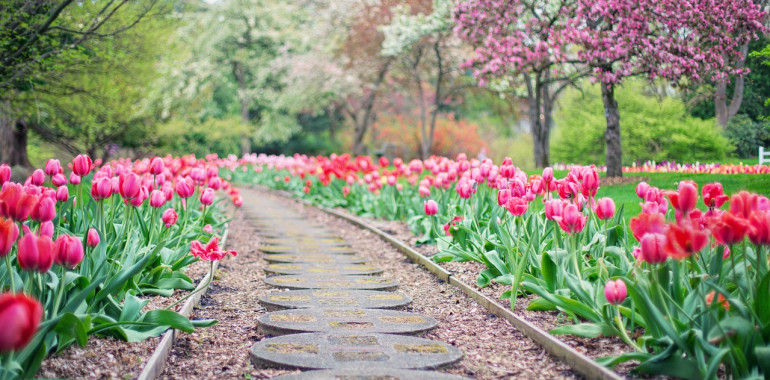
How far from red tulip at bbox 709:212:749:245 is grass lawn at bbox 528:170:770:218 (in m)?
2.40

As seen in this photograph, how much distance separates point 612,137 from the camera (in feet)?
42.5

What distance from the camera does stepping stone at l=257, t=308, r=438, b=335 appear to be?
15.5 feet

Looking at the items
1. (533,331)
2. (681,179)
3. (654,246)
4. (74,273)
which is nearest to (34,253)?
(74,273)

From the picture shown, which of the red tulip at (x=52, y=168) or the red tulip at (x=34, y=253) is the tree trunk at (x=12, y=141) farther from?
the red tulip at (x=34, y=253)

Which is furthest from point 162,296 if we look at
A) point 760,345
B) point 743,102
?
point 743,102

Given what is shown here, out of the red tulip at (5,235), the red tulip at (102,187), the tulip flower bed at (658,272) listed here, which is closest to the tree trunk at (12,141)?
the red tulip at (102,187)

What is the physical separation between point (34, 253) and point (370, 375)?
1755 millimetres

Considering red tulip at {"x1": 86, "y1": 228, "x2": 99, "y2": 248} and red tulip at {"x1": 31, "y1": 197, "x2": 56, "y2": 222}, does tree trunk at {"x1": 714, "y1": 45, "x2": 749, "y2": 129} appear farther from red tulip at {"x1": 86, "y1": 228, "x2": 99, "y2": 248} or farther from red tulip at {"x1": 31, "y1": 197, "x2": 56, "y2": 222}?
red tulip at {"x1": 31, "y1": 197, "x2": 56, "y2": 222}

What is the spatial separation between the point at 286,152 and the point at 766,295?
34334 mm

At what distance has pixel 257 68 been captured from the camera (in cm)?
3294

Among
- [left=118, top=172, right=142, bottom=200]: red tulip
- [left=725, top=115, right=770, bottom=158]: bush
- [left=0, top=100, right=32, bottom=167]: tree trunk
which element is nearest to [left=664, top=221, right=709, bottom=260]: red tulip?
[left=118, top=172, right=142, bottom=200]: red tulip

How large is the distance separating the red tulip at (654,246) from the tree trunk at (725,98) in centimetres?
669

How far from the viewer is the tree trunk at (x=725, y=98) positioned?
8.91 m

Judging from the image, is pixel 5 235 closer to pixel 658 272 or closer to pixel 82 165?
pixel 82 165
